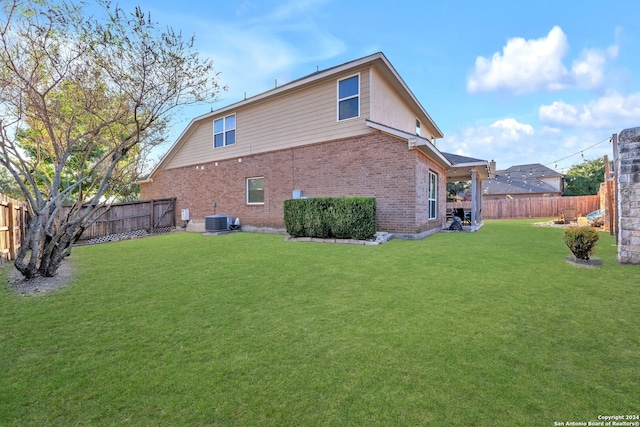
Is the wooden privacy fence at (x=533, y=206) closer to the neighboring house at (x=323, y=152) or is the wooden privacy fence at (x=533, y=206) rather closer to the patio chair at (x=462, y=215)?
the patio chair at (x=462, y=215)

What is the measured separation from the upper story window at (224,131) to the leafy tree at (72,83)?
319 inches

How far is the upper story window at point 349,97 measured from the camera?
9.95 meters

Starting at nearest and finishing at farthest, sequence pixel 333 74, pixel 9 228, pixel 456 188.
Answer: pixel 9 228 → pixel 333 74 → pixel 456 188

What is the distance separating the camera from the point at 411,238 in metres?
9.12

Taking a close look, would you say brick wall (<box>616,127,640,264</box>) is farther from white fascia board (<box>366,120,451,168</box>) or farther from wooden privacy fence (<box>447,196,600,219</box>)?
wooden privacy fence (<box>447,196,600,219</box>)

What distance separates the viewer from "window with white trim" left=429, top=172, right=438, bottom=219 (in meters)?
11.3

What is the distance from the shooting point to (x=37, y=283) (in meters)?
4.62

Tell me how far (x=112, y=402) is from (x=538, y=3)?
1395 centimetres

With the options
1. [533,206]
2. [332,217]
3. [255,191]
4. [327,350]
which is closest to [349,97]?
[332,217]

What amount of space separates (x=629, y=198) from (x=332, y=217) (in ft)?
21.3

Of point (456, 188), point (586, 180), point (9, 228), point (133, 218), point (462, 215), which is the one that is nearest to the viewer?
point (9, 228)

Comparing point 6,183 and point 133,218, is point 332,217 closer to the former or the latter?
point 133,218

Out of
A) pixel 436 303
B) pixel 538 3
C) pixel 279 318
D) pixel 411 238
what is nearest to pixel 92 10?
pixel 279 318

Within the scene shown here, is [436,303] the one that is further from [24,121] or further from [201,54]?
[24,121]
